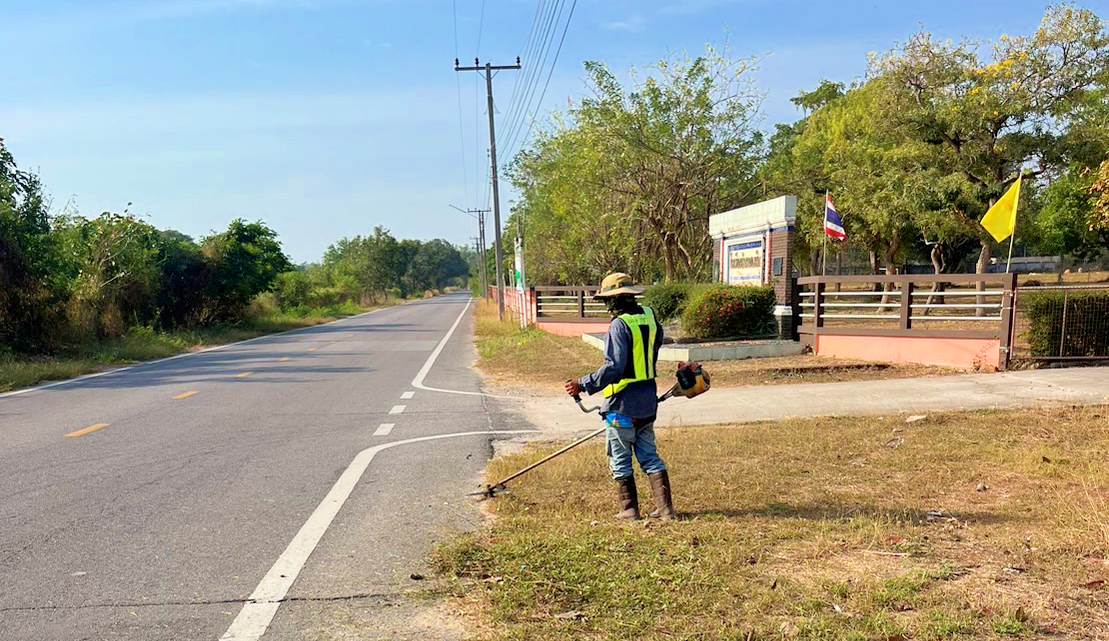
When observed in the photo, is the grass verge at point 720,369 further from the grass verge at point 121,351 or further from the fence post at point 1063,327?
the grass verge at point 121,351

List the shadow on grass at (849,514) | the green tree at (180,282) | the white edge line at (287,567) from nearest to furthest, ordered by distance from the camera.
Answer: the white edge line at (287,567) → the shadow on grass at (849,514) → the green tree at (180,282)

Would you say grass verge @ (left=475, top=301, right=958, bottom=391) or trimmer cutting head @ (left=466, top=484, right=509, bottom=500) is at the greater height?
trimmer cutting head @ (left=466, top=484, right=509, bottom=500)

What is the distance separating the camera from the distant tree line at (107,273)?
672 inches

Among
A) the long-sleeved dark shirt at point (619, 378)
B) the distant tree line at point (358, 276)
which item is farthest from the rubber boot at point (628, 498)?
the distant tree line at point (358, 276)

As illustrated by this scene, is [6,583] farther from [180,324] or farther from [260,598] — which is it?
[180,324]

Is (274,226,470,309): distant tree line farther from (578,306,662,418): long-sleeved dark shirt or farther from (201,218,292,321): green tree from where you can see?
(578,306,662,418): long-sleeved dark shirt

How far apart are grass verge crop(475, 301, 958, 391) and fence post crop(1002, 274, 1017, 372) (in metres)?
0.68

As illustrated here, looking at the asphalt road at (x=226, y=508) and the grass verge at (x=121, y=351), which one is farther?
the grass verge at (x=121, y=351)

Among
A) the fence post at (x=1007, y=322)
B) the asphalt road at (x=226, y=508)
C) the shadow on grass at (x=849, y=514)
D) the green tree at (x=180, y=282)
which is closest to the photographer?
the asphalt road at (x=226, y=508)

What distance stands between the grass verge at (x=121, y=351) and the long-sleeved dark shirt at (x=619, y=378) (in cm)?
1232

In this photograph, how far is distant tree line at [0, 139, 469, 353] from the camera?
56.0 ft

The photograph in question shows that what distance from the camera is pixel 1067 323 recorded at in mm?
11023

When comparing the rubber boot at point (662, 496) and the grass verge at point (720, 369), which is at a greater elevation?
the rubber boot at point (662, 496)

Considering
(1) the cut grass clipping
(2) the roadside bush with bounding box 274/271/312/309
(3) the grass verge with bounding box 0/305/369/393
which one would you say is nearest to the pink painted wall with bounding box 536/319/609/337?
(3) the grass verge with bounding box 0/305/369/393
